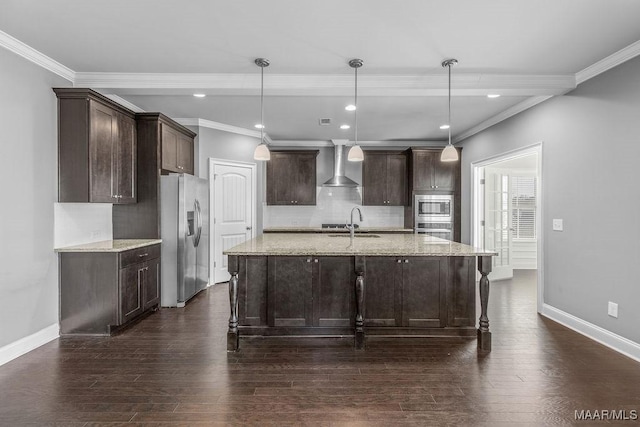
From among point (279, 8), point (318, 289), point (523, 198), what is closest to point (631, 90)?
point (279, 8)

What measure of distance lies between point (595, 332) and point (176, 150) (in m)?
5.22

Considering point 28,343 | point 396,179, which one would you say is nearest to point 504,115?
point 396,179

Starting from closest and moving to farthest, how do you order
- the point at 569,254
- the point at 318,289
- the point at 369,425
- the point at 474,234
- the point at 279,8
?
the point at 369,425 → the point at 279,8 → the point at 318,289 → the point at 569,254 → the point at 474,234

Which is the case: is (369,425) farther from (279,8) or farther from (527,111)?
(527,111)

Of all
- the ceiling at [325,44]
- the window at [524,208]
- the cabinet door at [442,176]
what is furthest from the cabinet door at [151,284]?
the window at [524,208]

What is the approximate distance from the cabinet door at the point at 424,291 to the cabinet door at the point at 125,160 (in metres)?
3.20

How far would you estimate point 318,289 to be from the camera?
10.8ft

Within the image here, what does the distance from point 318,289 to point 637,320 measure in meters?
2.70

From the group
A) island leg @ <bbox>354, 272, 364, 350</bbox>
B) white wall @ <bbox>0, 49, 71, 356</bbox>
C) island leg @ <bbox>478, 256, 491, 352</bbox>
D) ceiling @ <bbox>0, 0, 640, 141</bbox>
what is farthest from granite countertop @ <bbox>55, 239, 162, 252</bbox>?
island leg @ <bbox>478, 256, 491, 352</bbox>

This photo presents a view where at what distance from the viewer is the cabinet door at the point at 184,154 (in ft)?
15.9

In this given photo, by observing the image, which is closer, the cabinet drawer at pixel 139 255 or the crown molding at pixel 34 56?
the crown molding at pixel 34 56

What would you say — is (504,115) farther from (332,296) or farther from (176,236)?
(176,236)

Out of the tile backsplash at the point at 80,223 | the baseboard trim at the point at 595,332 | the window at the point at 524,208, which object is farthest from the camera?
the window at the point at 524,208

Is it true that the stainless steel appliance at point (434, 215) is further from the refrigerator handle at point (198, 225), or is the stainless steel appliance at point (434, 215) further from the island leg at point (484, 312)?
the refrigerator handle at point (198, 225)
